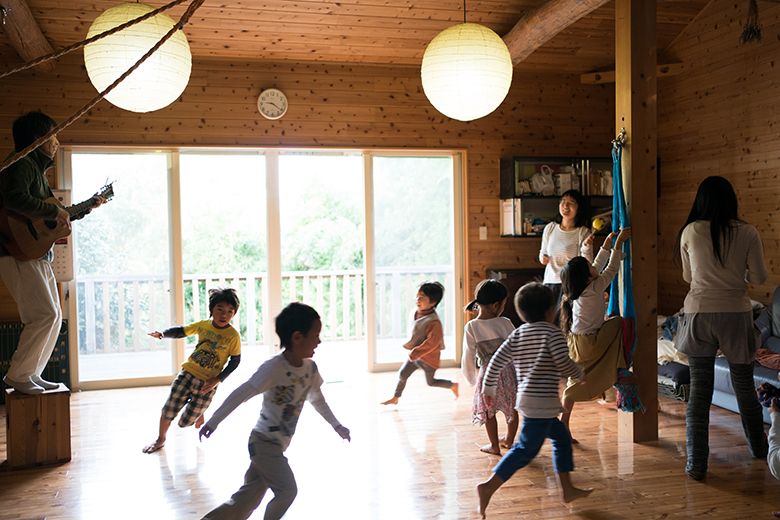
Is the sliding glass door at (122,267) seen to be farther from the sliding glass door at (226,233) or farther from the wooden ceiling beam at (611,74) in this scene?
the wooden ceiling beam at (611,74)

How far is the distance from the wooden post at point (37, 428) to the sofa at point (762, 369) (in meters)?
3.77

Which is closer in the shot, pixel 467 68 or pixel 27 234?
pixel 467 68

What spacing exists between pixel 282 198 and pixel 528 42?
2.39 meters

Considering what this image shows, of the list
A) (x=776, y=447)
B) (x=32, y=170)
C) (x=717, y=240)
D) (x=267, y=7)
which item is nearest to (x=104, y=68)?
(x=32, y=170)

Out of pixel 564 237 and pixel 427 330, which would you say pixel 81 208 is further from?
pixel 564 237

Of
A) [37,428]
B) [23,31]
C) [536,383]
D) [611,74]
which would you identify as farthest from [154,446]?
[611,74]

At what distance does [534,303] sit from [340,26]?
310 cm

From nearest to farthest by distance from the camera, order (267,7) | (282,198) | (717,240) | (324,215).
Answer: (717,240) < (267,7) < (282,198) < (324,215)

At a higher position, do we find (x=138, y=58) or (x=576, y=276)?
(x=138, y=58)

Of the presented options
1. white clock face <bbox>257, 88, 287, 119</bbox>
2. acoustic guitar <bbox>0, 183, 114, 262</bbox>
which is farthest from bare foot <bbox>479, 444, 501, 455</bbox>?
white clock face <bbox>257, 88, 287, 119</bbox>

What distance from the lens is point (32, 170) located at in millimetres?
2898

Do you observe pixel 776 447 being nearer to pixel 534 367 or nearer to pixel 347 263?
A: pixel 534 367

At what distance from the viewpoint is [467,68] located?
2848 millimetres

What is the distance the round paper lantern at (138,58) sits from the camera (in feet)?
8.00
